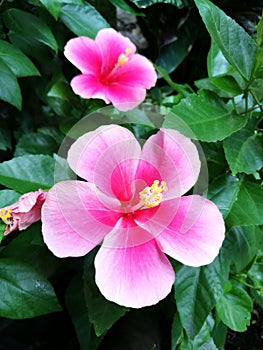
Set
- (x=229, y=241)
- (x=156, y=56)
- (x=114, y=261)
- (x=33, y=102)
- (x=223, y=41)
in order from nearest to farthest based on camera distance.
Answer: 1. (x=114, y=261)
2. (x=223, y=41)
3. (x=229, y=241)
4. (x=33, y=102)
5. (x=156, y=56)

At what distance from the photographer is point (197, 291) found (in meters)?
0.71

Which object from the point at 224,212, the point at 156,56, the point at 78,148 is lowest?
the point at 156,56

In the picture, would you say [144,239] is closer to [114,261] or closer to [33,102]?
[114,261]

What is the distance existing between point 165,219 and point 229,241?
0.23m

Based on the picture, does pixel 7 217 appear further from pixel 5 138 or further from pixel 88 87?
pixel 5 138

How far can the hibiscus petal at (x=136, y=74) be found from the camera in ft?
2.93

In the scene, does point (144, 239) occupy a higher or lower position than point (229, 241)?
higher

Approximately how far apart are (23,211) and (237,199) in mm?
319

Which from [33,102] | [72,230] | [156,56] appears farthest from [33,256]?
[156,56]

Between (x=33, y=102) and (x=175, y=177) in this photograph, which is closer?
(x=175, y=177)

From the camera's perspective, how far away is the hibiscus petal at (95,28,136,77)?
0.91m

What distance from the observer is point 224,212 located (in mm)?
696

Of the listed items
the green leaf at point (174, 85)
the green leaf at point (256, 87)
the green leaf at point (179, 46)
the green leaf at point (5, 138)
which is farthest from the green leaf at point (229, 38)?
the green leaf at point (179, 46)

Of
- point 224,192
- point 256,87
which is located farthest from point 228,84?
point 224,192
